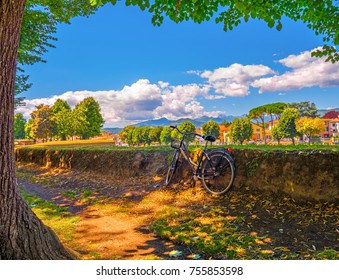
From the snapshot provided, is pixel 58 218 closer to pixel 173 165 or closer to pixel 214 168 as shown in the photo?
pixel 173 165

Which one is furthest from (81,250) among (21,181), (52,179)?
(21,181)

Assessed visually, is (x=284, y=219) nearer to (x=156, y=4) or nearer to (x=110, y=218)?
(x=110, y=218)

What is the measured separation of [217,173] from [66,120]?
39.4 meters

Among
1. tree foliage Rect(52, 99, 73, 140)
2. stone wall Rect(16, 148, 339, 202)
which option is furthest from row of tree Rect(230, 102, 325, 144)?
stone wall Rect(16, 148, 339, 202)

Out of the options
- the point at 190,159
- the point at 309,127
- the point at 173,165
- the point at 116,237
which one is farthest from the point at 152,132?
the point at 116,237

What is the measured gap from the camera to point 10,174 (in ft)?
8.70

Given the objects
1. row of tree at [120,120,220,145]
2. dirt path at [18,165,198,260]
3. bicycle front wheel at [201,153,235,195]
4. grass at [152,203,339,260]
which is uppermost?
row of tree at [120,120,220,145]

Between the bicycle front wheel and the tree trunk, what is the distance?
376 cm

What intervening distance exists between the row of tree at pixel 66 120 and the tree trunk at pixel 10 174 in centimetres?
3864

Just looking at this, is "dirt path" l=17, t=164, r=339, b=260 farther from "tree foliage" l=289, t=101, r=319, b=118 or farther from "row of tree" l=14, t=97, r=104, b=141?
"tree foliage" l=289, t=101, r=319, b=118

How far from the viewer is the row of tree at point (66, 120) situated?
40375mm

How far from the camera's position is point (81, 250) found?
11.9 feet

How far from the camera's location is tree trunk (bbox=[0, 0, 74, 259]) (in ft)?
8.35
